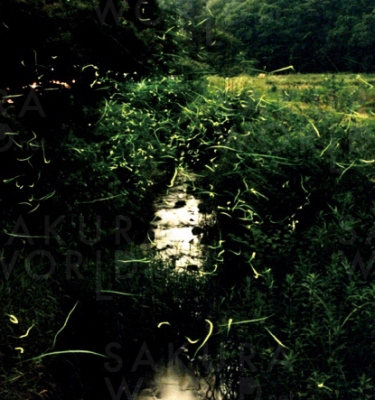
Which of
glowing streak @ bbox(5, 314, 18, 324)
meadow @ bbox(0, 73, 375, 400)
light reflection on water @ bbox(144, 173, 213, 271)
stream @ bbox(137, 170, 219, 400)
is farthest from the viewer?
light reflection on water @ bbox(144, 173, 213, 271)

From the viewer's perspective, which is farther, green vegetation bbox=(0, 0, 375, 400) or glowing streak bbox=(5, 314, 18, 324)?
glowing streak bbox=(5, 314, 18, 324)

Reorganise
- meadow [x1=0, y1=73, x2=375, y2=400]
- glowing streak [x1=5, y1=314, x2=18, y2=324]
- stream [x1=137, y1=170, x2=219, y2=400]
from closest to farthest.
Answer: meadow [x1=0, y1=73, x2=375, y2=400] → glowing streak [x1=5, y1=314, x2=18, y2=324] → stream [x1=137, y1=170, x2=219, y2=400]

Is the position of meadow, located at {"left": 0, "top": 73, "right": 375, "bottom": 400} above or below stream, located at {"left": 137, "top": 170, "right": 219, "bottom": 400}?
above

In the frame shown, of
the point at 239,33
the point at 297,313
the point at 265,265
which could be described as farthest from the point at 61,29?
the point at 239,33

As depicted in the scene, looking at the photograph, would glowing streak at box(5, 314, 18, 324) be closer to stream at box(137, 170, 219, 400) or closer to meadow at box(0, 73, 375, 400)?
meadow at box(0, 73, 375, 400)

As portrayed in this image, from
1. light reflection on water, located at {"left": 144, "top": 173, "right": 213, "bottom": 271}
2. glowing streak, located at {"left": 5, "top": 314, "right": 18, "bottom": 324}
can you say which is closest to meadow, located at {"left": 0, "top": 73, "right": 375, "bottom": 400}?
glowing streak, located at {"left": 5, "top": 314, "right": 18, "bottom": 324}

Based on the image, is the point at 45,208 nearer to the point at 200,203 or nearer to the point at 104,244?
the point at 104,244

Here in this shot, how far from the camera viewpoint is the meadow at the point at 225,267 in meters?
3.46

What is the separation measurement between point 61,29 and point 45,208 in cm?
113

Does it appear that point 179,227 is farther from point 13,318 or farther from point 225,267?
point 13,318

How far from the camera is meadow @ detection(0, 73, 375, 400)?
346 cm

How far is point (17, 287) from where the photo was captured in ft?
12.6

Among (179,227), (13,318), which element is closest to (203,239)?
(179,227)

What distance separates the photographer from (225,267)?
163 inches
